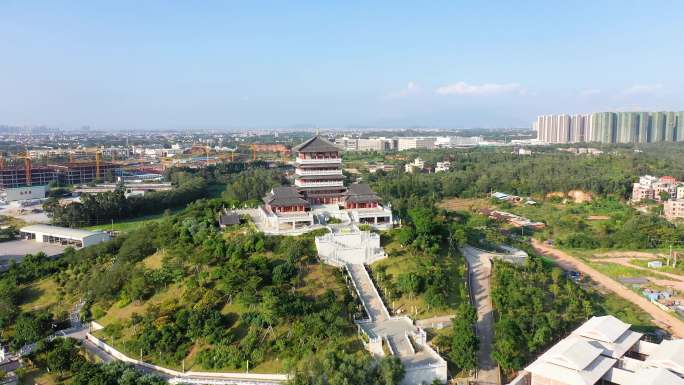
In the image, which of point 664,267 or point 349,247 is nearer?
point 349,247

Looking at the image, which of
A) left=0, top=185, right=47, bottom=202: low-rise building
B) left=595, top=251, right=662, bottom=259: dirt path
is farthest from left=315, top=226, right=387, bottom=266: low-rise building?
left=0, top=185, right=47, bottom=202: low-rise building

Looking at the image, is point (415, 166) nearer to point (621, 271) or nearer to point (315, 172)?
point (621, 271)

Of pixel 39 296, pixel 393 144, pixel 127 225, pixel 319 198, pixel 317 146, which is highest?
pixel 317 146

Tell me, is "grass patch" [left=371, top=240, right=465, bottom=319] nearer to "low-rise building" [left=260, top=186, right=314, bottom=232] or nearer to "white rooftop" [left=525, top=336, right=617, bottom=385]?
"white rooftop" [left=525, top=336, right=617, bottom=385]

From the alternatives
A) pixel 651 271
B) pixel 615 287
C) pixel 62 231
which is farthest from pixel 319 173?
pixel 651 271

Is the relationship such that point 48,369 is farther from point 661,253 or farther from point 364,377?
point 661,253

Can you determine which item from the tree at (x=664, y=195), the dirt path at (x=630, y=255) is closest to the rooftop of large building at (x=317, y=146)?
the dirt path at (x=630, y=255)
